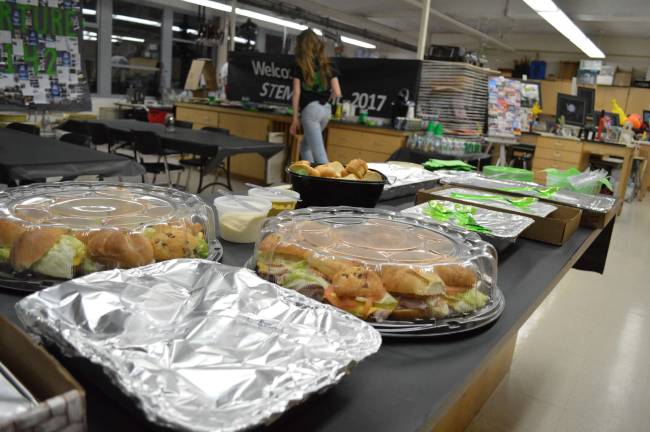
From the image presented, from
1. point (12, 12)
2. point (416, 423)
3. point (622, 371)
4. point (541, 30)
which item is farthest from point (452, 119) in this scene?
point (541, 30)

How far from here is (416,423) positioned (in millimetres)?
619

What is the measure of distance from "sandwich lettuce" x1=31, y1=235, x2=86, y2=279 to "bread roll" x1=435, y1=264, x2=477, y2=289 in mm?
632

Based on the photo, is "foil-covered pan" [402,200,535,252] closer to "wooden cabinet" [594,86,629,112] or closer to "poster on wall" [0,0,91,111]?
"poster on wall" [0,0,91,111]

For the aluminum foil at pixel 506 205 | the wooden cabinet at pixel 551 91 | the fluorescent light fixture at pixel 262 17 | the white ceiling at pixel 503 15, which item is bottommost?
the aluminum foil at pixel 506 205

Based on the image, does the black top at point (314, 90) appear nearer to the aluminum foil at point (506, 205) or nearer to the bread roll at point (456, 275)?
the aluminum foil at point (506, 205)

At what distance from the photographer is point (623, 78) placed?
40.8 feet

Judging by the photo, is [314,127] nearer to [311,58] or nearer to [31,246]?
[311,58]

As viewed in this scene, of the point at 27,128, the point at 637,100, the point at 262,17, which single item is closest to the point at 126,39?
the point at 262,17

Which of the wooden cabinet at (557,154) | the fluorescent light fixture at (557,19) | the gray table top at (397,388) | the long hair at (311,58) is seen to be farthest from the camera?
the wooden cabinet at (557,154)

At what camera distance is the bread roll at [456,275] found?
2.97 ft

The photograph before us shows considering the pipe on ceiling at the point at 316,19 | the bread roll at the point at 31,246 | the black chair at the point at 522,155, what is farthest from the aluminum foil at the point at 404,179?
the pipe on ceiling at the point at 316,19

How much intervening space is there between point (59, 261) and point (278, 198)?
67 centimetres

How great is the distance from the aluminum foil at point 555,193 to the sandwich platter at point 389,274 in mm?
876

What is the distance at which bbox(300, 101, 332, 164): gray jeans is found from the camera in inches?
199
